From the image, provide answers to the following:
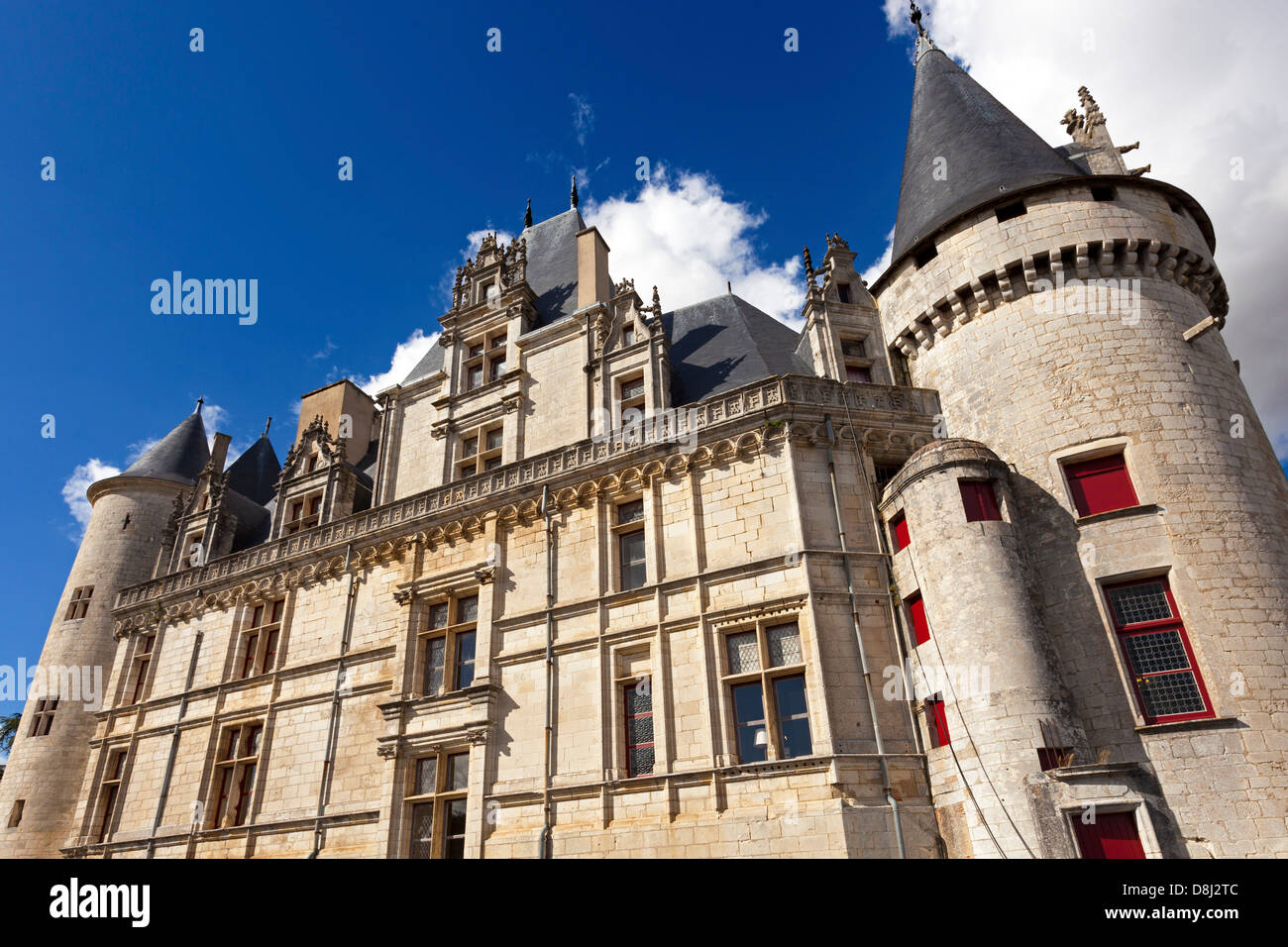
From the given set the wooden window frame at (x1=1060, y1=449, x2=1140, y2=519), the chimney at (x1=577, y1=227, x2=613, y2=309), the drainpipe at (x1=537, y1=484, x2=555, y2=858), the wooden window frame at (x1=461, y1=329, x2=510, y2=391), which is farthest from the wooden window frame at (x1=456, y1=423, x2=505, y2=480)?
the wooden window frame at (x1=1060, y1=449, x2=1140, y2=519)

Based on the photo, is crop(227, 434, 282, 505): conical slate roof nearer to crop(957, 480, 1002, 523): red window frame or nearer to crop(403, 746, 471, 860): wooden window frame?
crop(403, 746, 471, 860): wooden window frame

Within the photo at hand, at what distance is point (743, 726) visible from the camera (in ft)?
45.0

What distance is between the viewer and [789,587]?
551 inches

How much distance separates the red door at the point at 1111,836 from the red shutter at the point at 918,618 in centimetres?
346

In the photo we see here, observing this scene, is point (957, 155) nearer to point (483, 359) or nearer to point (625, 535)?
point (625, 535)

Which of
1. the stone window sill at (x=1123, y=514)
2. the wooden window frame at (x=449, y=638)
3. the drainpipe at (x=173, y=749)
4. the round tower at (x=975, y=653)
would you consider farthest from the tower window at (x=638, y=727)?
the drainpipe at (x=173, y=749)

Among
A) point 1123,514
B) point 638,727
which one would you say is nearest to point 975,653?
point 1123,514

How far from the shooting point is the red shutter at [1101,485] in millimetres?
13367

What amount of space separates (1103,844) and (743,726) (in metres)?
5.42

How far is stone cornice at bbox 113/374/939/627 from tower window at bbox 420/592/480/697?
5.53 ft

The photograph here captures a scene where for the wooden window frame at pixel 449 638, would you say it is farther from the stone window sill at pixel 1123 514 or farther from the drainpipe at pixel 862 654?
the stone window sill at pixel 1123 514

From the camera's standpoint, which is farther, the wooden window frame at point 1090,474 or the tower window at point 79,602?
the tower window at point 79,602
